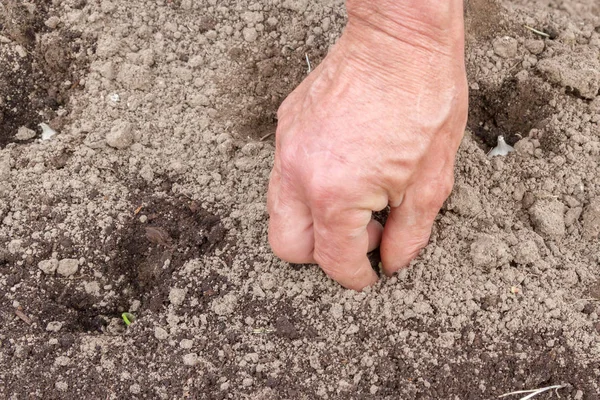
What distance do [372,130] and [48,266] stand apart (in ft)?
3.97

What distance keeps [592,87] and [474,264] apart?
0.87m

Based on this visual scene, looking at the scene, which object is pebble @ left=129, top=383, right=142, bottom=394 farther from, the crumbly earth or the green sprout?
the green sprout

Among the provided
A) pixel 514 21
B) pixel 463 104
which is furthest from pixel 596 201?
pixel 514 21

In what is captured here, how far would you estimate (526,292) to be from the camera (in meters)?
2.02

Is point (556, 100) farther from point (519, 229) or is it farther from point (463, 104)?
point (463, 104)

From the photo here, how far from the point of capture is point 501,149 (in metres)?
2.40

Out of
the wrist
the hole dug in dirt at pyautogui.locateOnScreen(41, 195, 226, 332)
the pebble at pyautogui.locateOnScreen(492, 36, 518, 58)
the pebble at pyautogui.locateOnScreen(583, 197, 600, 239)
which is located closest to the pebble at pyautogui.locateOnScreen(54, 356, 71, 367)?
the hole dug in dirt at pyautogui.locateOnScreen(41, 195, 226, 332)

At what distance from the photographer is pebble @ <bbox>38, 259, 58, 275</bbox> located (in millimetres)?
2195

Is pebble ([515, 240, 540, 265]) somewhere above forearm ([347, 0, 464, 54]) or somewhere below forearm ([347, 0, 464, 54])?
below

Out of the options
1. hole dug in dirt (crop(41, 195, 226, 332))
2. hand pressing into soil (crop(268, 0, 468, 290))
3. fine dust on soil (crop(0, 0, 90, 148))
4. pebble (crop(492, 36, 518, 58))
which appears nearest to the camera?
hand pressing into soil (crop(268, 0, 468, 290))

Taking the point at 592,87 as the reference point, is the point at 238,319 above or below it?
below

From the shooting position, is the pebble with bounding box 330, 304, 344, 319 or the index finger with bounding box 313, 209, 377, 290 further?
the pebble with bounding box 330, 304, 344, 319

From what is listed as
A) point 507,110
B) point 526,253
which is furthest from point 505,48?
point 526,253

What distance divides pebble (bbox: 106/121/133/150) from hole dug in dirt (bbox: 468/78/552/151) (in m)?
1.29
